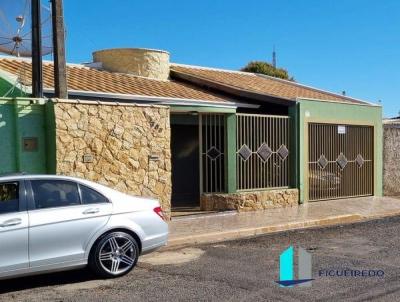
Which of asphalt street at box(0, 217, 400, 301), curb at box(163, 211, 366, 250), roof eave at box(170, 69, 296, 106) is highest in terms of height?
roof eave at box(170, 69, 296, 106)

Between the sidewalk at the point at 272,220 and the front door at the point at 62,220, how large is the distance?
9.42 feet

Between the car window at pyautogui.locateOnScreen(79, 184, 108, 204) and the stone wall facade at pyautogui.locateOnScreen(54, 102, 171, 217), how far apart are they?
322 cm

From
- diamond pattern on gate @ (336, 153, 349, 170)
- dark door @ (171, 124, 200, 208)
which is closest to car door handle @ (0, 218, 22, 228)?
dark door @ (171, 124, 200, 208)

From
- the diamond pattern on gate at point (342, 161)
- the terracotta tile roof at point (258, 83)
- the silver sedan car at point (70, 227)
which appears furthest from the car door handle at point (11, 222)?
the diamond pattern on gate at point (342, 161)

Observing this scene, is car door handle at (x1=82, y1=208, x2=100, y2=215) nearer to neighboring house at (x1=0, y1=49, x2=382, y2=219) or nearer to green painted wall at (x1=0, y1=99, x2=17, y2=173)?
neighboring house at (x1=0, y1=49, x2=382, y2=219)

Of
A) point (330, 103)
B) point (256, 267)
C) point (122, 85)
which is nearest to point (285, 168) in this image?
point (330, 103)

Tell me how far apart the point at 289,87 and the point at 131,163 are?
1046 cm

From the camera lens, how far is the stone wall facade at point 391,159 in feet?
58.2

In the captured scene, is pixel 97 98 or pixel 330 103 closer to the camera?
pixel 97 98

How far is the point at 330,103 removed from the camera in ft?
51.0

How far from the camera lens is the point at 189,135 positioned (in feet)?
51.8

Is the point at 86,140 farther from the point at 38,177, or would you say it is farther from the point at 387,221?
the point at 387,221

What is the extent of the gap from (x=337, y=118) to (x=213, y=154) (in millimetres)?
4569

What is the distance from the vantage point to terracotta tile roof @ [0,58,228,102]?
1228cm
